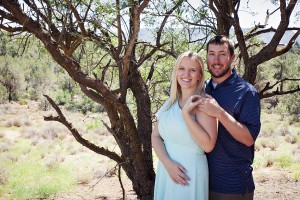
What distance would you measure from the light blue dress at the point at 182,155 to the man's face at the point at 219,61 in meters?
0.37

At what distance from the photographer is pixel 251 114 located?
2.21 meters

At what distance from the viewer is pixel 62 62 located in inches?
146

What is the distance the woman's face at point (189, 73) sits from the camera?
2414mm

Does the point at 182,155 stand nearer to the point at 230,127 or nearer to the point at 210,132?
the point at 210,132

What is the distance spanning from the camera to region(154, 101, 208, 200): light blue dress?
2340mm

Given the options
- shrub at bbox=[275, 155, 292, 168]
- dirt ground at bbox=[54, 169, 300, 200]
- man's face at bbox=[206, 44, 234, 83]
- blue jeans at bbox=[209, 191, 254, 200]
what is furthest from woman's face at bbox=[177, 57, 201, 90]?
shrub at bbox=[275, 155, 292, 168]

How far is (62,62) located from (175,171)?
1.95m

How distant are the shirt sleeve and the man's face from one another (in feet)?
0.81

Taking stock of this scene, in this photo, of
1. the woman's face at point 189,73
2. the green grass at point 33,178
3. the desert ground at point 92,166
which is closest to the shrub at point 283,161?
the desert ground at point 92,166

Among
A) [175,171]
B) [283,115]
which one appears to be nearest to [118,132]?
[175,171]

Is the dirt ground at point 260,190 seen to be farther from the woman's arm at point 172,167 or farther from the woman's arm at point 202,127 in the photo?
the woman's arm at point 202,127

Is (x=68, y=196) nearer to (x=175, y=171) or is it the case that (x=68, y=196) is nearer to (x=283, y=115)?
(x=175, y=171)

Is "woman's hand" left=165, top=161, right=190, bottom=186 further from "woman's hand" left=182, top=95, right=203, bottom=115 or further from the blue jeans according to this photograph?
"woman's hand" left=182, top=95, right=203, bottom=115

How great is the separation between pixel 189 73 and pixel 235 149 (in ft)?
1.99
